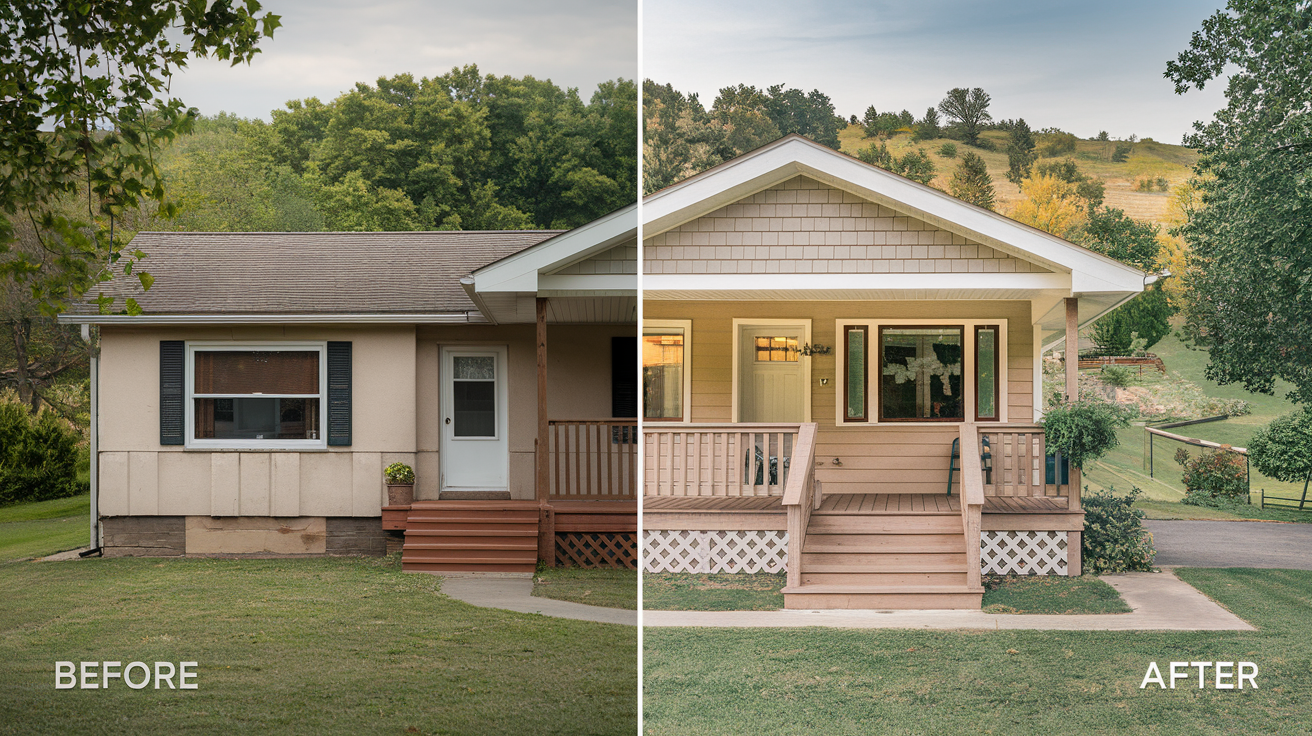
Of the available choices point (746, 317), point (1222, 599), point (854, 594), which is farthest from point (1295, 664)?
point (746, 317)

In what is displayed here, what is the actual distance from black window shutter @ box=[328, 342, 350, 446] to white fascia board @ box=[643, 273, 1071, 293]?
340 centimetres

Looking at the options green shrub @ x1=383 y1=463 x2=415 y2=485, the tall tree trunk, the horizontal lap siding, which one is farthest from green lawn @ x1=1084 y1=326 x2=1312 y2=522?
the tall tree trunk

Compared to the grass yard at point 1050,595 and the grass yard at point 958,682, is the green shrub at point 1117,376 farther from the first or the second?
the grass yard at point 958,682

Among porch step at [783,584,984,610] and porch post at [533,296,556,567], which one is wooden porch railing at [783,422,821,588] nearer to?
porch step at [783,584,984,610]

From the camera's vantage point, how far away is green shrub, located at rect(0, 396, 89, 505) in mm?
5852

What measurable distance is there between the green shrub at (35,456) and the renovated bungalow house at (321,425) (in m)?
1.29

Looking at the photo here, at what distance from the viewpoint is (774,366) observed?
9.77m

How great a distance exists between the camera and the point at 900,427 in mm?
9500

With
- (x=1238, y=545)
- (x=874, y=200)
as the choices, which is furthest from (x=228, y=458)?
(x=1238, y=545)

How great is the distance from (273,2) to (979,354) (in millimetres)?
8340

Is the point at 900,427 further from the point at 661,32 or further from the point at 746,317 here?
the point at 661,32

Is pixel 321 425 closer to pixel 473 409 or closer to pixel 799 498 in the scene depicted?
pixel 473 409

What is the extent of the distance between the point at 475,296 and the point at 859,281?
3635 mm

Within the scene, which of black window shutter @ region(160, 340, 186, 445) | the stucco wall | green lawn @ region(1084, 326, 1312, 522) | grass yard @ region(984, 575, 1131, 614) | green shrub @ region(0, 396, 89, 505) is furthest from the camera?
green lawn @ region(1084, 326, 1312, 522)
